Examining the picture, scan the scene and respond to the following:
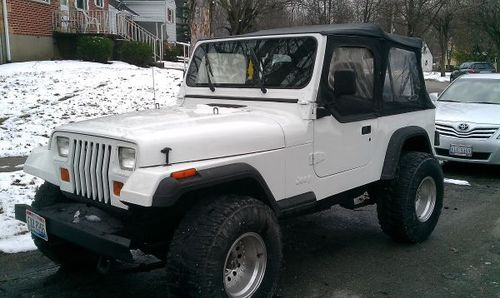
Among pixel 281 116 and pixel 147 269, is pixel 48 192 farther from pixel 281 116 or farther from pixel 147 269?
pixel 281 116

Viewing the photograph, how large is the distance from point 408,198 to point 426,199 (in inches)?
23.7

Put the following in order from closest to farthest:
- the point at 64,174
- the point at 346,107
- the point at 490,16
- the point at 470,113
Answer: the point at 64,174 < the point at 346,107 < the point at 470,113 < the point at 490,16

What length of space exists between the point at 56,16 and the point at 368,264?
715 inches

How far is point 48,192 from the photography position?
3908mm

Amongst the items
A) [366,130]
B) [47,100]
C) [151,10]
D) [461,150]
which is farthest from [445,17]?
[366,130]

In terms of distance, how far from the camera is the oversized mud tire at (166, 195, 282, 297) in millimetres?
3029

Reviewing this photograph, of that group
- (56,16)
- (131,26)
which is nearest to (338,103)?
(56,16)

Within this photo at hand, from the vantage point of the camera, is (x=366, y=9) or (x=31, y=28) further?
(x=366, y=9)

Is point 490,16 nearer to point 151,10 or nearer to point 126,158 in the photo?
point 151,10

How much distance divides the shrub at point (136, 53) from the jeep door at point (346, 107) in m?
16.5

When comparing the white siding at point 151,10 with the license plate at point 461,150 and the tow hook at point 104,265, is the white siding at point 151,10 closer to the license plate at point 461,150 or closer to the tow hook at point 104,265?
the license plate at point 461,150

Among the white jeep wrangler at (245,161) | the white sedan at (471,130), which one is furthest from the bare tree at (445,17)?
Answer: the white jeep wrangler at (245,161)

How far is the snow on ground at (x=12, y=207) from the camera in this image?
4801 millimetres

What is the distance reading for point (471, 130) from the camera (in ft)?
26.5
